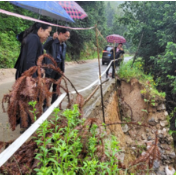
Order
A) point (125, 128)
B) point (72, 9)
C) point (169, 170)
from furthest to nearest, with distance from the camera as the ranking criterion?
point (72, 9) < point (125, 128) < point (169, 170)

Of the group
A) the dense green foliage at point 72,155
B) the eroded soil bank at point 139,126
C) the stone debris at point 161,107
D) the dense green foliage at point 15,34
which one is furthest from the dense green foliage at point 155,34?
the dense green foliage at point 72,155

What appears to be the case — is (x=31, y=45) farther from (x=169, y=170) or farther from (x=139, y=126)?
(x=139, y=126)

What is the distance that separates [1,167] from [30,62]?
1.40m

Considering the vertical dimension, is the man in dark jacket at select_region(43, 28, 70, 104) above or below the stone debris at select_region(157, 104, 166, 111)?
above

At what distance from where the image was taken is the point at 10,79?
6363 millimetres

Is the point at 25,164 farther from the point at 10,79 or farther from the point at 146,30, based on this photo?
the point at 146,30

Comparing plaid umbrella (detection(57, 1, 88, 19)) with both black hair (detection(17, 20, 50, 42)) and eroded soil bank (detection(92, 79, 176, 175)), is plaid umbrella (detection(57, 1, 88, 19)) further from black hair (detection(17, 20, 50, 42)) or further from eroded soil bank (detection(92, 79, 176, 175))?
black hair (detection(17, 20, 50, 42))

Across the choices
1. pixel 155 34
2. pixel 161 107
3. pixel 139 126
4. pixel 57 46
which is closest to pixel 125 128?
pixel 139 126

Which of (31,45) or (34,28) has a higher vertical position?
(34,28)

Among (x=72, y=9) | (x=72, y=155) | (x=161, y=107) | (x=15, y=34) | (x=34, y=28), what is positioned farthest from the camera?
(x=15, y=34)

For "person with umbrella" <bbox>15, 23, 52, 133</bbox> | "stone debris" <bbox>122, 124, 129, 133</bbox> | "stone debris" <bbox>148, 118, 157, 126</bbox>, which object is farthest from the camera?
"stone debris" <bbox>148, 118, 157, 126</bbox>

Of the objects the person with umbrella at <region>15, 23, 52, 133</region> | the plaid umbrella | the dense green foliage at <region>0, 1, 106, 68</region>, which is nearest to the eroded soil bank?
the person with umbrella at <region>15, 23, 52, 133</region>

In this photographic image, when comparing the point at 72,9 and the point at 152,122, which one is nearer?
the point at 152,122

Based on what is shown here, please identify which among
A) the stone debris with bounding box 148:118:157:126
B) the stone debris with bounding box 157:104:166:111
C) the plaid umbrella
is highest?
the plaid umbrella
